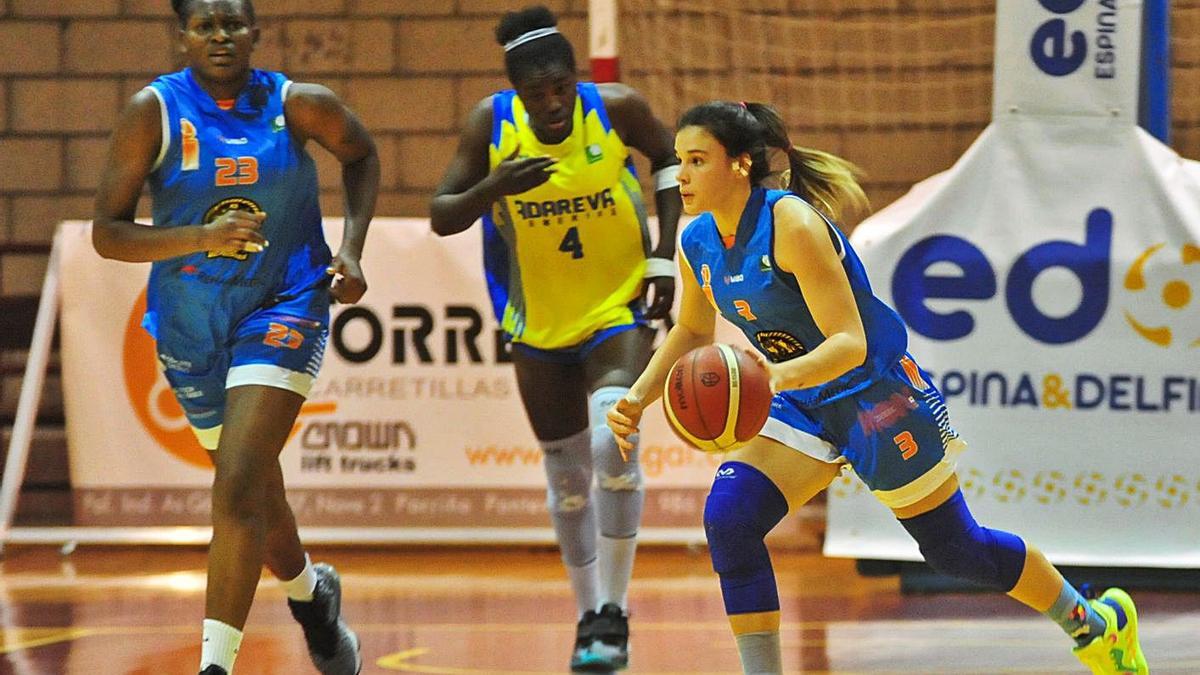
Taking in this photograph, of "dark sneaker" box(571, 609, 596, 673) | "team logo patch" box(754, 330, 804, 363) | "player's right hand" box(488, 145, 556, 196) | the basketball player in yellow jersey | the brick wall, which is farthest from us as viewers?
the brick wall

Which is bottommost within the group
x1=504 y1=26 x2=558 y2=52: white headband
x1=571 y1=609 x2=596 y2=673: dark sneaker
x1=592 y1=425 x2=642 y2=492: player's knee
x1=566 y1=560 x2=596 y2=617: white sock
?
x1=571 y1=609 x2=596 y2=673: dark sneaker

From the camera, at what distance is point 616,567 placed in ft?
17.0

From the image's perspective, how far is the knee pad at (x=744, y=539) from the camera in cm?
369

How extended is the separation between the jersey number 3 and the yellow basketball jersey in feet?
3.26

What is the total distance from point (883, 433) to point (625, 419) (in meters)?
0.59

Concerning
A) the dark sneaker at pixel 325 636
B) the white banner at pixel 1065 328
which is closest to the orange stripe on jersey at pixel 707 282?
the dark sneaker at pixel 325 636

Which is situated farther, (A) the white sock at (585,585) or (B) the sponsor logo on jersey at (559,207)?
(A) the white sock at (585,585)

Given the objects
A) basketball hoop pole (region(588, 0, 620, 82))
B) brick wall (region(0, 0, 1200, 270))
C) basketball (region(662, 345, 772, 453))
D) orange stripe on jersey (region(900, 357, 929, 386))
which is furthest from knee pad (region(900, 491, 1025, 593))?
brick wall (region(0, 0, 1200, 270))

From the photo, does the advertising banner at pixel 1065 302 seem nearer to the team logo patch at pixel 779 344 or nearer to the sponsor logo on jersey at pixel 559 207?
the sponsor logo on jersey at pixel 559 207

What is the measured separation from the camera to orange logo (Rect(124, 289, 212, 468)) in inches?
287

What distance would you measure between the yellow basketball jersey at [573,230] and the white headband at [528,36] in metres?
0.27

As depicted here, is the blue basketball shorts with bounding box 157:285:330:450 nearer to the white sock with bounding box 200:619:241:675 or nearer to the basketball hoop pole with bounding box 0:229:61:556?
the white sock with bounding box 200:619:241:675

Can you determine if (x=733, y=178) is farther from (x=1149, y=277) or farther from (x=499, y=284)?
(x=1149, y=277)

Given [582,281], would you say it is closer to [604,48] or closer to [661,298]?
[661,298]
